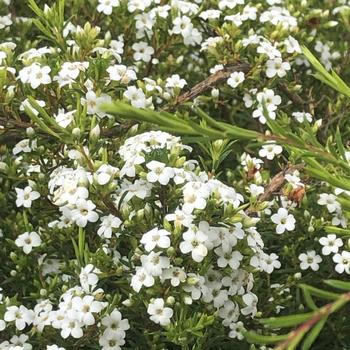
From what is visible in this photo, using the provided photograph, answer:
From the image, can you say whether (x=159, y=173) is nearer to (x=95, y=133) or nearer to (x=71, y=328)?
(x=95, y=133)

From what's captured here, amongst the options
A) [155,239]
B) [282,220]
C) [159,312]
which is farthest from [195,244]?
[282,220]

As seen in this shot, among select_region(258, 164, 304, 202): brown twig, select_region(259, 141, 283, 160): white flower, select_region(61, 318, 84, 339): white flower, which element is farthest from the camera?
select_region(259, 141, 283, 160): white flower

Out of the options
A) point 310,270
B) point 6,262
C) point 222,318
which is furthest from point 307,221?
point 6,262

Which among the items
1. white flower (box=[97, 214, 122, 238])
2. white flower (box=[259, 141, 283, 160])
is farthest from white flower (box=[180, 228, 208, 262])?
white flower (box=[259, 141, 283, 160])

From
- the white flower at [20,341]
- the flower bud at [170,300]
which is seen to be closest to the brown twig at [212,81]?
the flower bud at [170,300]

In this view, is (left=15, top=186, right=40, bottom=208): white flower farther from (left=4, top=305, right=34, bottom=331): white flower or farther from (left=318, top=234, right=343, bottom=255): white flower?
(left=318, top=234, right=343, bottom=255): white flower

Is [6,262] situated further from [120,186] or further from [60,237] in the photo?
[120,186]

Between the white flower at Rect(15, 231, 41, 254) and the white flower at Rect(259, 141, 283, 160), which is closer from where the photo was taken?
the white flower at Rect(15, 231, 41, 254)

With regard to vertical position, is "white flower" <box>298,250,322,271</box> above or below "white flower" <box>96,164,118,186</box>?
below
